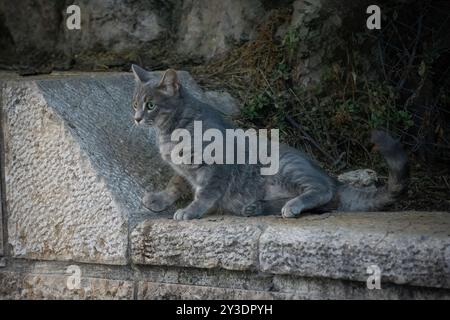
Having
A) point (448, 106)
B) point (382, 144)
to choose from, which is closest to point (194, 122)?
point (382, 144)

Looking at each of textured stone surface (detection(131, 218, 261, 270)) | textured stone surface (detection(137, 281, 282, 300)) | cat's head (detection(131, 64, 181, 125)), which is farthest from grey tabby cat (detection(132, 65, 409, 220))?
textured stone surface (detection(137, 281, 282, 300))

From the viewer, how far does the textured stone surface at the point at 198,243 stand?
142 inches

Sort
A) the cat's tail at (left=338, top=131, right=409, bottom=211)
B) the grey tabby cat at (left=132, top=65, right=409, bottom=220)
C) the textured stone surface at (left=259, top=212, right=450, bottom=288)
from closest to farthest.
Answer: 1. the textured stone surface at (left=259, top=212, right=450, bottom=288)
2. the cat's tail at (left=338, top=131, right=409, bottom=211)
3. the grey tabby cat at (left=132, top=65, right=409, bottom=220)

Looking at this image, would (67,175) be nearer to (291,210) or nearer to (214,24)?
(291,210)

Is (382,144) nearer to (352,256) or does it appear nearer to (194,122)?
(352,256)

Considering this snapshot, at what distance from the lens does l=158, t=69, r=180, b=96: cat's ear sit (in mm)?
4066

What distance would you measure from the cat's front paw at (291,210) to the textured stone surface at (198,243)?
0.20 m

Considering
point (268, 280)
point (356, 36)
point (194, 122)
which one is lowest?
point (268, 280)

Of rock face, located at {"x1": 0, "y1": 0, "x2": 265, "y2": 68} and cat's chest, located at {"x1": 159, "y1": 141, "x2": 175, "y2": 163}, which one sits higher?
rock face, located at {"x1": 0, "y1": 0, "x2": 265, "y2": 68}

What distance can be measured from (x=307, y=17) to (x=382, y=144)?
1.59 meters

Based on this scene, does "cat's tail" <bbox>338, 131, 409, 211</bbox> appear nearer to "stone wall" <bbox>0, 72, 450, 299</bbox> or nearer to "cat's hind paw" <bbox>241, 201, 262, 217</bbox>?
"stone wall" <bbox>0, 72, 450, 299</bbox>

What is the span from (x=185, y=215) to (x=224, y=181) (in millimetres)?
311

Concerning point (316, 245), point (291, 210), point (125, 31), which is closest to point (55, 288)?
point (291, 210)

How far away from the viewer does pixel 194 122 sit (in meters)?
4.07
